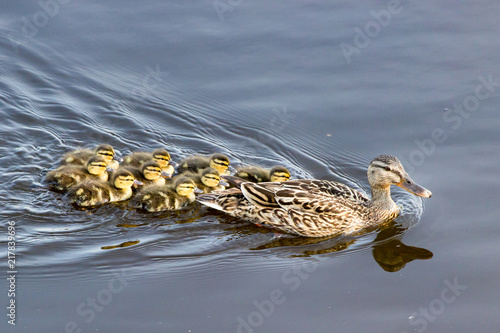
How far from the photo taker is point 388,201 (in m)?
5.78

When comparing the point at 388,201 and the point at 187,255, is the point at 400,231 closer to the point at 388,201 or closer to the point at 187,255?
the point at 388,201

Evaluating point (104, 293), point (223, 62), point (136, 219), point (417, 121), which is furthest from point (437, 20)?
point (104, 293)

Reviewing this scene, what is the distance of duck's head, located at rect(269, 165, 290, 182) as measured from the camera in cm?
616

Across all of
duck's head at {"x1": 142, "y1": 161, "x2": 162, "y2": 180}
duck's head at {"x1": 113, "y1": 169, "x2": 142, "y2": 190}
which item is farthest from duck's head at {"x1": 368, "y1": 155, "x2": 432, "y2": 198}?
duck's head at {"x1": 113, "y1": 169, "x2": 142, "y2": 190}

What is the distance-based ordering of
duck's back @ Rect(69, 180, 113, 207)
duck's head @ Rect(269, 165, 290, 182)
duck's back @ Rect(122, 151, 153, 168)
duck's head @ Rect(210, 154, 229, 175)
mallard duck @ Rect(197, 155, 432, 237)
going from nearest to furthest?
mallard duck @ Rect(197, 155, 432, 237), duck's back @ Rect(69, 180, 113, 207), duck's head @ Rect(269, 165, 290, 182), duck's head @ Rect(210, 154, 229, 175), duck's back @ Rect(122, 151, 153, 168)

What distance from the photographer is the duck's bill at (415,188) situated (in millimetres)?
5477

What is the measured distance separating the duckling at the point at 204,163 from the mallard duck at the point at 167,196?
407 mm

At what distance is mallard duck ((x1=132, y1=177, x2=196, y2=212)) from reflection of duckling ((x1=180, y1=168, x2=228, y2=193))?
184 millimetres

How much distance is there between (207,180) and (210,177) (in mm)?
43

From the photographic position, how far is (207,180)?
6094 millimetres

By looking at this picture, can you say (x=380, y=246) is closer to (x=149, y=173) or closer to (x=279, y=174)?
(x=279, y=174)

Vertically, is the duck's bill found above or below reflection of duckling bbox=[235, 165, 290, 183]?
below

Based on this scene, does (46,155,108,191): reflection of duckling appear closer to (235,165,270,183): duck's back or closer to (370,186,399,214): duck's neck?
(235,165,270,183): duck's back

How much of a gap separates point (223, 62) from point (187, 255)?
3.04 m
